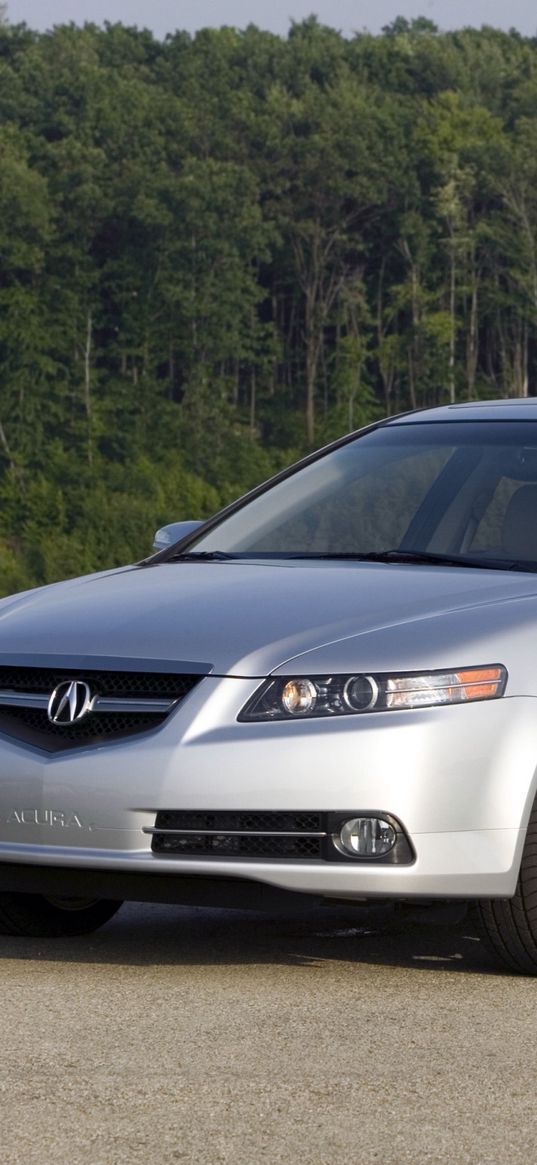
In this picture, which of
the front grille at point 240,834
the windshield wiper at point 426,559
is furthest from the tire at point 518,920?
the windshield wiper at point 426,559

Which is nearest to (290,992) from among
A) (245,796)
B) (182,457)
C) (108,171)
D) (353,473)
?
(245,796)

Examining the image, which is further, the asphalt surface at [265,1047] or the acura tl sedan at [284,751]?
the acura tl sedan at [284,751]

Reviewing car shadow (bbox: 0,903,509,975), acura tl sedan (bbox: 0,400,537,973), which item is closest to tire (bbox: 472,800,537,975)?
acura tl sedan (bbox: 0,400,537,973)

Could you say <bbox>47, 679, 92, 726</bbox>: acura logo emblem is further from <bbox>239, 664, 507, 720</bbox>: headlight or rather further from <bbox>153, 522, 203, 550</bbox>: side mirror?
<bbox>153, 522, 203, 550</bbox>: side mirror

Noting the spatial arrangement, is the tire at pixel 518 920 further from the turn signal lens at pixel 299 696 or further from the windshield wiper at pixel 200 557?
the windshield wiper at pixel 200 557

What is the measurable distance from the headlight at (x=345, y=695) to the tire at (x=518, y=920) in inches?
15.5

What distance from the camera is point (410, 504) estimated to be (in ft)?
19.6

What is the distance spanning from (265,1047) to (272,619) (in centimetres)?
119

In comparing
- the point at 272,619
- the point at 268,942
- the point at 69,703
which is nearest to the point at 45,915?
the point at 268,942

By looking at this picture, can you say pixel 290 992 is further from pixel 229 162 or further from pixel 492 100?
pixel 492 100

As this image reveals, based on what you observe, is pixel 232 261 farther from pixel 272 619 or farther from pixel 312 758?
pixel 312 758

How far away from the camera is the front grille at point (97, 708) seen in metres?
4.71

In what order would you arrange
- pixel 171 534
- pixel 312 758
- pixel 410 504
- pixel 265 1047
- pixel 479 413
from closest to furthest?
1. pixel 265 1047
2. pixel 312 758
3. pixel 410 504
4. pixel 479 413
5. pixel 171 534

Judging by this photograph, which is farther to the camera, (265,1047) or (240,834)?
(240,834)
